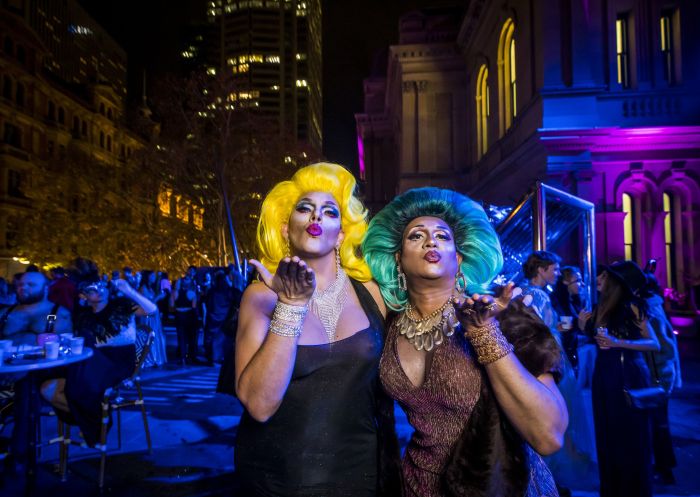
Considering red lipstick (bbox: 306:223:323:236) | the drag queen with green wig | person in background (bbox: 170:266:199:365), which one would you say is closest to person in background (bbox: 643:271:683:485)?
the drag queen with green wig

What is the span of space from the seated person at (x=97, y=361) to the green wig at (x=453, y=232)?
3775 mm

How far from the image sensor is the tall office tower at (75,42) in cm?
8012

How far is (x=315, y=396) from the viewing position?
184cm

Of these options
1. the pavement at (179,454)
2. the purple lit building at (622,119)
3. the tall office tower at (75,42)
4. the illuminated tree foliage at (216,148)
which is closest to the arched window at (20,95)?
the illuminated tree foliage at (216,148)

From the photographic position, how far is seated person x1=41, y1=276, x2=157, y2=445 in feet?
15.1

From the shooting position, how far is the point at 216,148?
19359mm

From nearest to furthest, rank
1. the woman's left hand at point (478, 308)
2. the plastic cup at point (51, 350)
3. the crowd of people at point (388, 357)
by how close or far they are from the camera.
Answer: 1. the woman's left hand at point (478, 308)
2. the crowd of people at point (388, 357)
3. the plastic cup at point (51, 350)

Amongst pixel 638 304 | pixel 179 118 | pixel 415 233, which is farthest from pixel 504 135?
pixel 415 233

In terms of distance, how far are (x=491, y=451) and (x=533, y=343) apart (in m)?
0.38

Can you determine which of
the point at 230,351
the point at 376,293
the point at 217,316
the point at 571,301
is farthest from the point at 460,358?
the point at 217,316

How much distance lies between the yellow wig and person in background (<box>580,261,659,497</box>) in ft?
8.99

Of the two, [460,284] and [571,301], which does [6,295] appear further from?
[460,284]

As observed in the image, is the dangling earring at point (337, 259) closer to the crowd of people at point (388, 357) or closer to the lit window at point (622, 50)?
the crowd of people at point (388, 357)

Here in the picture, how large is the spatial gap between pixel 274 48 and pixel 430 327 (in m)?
87.9
